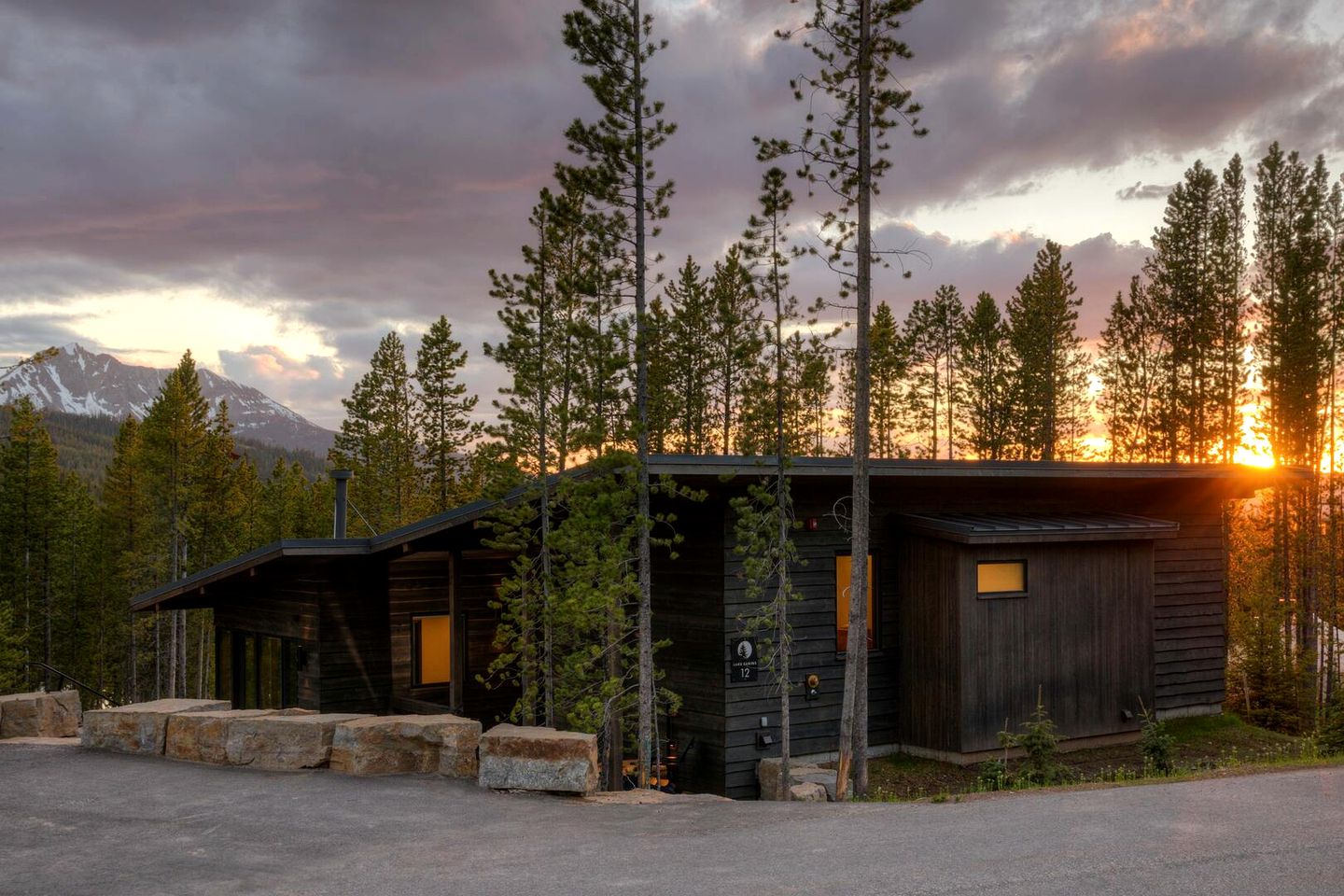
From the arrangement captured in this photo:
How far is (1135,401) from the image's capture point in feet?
113

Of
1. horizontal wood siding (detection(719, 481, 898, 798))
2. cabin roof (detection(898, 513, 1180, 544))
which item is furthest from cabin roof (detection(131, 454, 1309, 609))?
horizontal wood siding (detection(719, 481, 898, 798))

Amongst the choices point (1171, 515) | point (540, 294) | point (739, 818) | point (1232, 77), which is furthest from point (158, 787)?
point (1232, 77)

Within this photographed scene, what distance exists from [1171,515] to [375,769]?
571 inches

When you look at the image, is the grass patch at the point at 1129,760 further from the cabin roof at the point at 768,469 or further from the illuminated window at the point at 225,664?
the illuminated window at the point at 225,664

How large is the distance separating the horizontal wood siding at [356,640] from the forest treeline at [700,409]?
1490 mm

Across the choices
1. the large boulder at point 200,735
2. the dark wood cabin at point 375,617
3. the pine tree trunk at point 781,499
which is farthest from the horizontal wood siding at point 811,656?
the large boulder at point 200,735

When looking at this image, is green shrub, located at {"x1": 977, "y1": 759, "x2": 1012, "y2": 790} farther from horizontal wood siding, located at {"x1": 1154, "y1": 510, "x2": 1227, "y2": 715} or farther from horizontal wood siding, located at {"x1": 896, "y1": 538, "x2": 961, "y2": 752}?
horizontal wood siding, located at {"x1": 1154, "y1": 510, "x2": 1227, "y2": 715}

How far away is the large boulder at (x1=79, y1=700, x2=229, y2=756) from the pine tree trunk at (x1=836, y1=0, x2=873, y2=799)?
739 cm

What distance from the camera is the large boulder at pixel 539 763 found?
25.9 feet

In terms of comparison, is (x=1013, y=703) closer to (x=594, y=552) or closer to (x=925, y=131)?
(x=594, y=552)

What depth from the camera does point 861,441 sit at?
11.3 meters

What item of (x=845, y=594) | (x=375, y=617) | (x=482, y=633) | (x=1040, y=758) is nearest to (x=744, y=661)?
(x=845, y=594)

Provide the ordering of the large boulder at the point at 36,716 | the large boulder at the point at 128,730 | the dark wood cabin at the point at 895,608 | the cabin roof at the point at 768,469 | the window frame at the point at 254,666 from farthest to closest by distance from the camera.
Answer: the window frame at the point at 254,666 < the dark wood cabin at the point at 895,608 < the cabin roof at the point at 768,469 < the large boulder at the point at 36,716 < the large boulder at the point at 128,730

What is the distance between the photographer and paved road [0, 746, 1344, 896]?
5.51m
